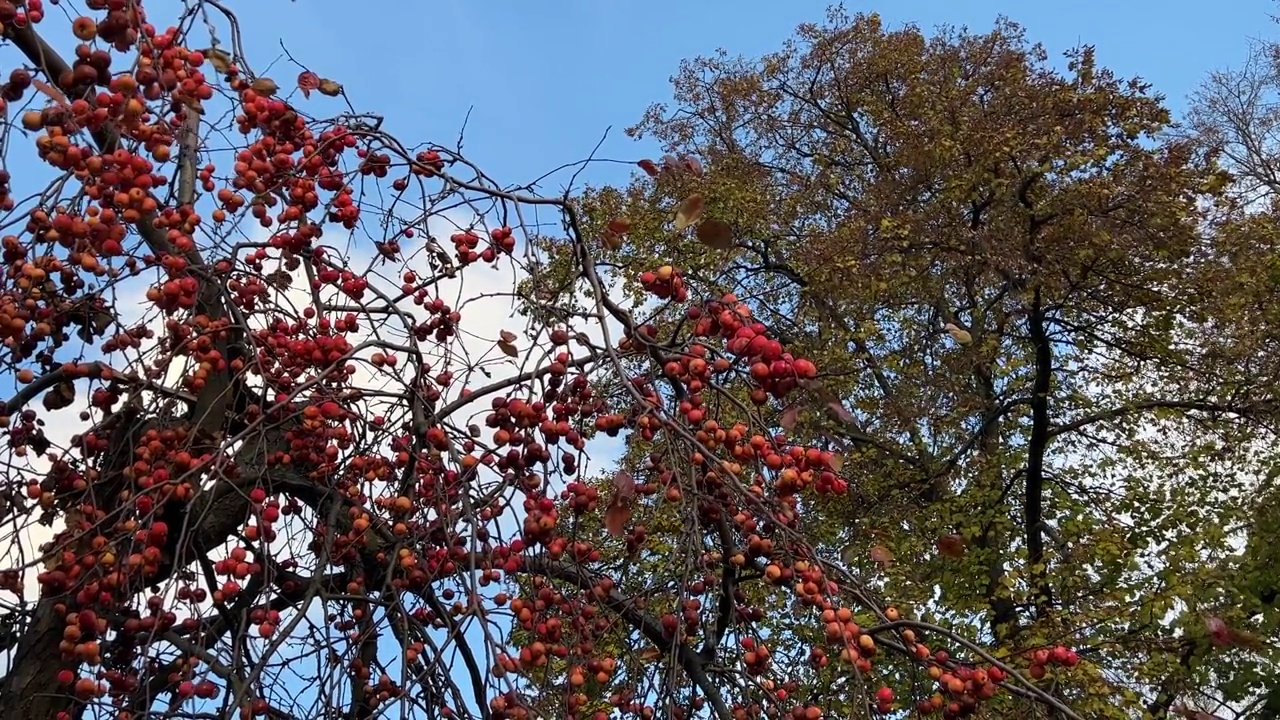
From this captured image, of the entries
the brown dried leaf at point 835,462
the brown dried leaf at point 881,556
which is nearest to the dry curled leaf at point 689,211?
the brown dried leaf at point 835,462

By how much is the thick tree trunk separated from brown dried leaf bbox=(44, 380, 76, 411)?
0.47m

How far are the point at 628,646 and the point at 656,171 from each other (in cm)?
100

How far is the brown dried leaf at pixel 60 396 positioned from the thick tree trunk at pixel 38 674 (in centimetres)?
47

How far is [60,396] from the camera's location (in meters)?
2.60

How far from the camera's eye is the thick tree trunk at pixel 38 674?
244cm

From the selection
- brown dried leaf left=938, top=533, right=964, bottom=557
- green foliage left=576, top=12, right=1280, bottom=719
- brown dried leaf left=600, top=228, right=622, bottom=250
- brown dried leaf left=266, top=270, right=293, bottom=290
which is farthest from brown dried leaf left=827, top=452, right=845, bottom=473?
green foliage left=576, top=12, right=1280, bottom=719

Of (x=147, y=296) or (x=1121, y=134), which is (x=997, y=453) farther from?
(x=147, y=296)

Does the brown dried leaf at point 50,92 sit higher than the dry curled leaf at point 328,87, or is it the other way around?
the dry curled leaf at point 328,87

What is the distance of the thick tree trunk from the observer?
244 cm

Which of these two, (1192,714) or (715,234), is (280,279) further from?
(1192,714)

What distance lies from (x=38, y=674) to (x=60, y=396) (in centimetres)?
64

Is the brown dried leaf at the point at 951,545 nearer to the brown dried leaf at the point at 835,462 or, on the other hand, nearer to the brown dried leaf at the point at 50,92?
the brown dried leaf at the point at 835,462

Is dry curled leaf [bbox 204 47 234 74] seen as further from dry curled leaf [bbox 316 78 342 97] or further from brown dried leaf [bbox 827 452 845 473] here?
brown dried leaf [bbox 827 452 845 473]

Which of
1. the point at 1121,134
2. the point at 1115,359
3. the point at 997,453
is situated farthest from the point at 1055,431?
the point at 1121,134
